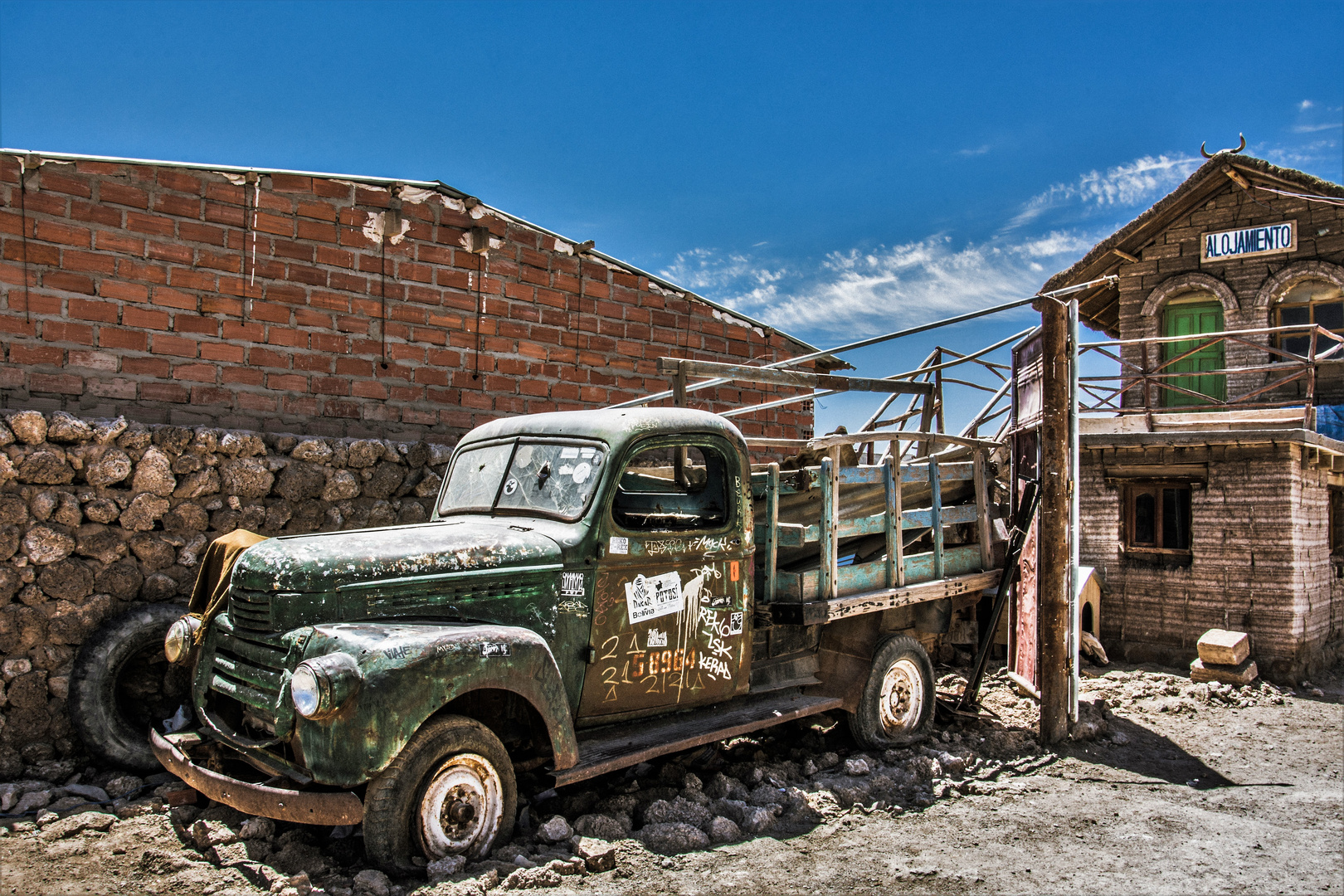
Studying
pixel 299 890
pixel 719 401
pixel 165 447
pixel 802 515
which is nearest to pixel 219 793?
pixel 299 890

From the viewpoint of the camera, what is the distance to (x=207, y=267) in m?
6.04

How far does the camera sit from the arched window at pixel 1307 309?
1290 centimetres

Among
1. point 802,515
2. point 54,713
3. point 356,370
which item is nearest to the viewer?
point 54,713

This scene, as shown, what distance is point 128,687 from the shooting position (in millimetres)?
5512

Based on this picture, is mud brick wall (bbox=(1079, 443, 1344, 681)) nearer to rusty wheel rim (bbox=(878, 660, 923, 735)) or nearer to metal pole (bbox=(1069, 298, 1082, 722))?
metal pole (bbox=(1069, 298, 1082, 722))

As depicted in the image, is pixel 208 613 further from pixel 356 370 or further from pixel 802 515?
pixel 802 515

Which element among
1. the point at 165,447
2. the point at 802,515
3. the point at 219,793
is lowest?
the point at 219,793

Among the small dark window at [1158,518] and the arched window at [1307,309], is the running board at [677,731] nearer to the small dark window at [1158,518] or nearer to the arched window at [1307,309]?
the small dark window at [1158,518]

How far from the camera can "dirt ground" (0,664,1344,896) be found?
3621 millimetres

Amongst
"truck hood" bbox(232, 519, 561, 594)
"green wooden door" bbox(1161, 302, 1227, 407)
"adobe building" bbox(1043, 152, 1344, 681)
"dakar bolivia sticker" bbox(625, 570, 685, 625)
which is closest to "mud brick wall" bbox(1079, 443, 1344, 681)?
"adobe building" bbox(1043, 152, 1344, 681)

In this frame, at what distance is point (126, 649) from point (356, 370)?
251cm

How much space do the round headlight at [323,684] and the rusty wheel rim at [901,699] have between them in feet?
11.7

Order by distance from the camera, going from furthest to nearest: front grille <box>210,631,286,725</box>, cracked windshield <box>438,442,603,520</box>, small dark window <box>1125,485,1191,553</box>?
1. small dark window <box>1125,485,1191,553</box>
2. cracked windshield <box>438,442,603,520</box>
3. front grille <box>210,631,286,725</box>

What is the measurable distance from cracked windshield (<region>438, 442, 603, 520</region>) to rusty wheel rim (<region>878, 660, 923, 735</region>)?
2637mm
